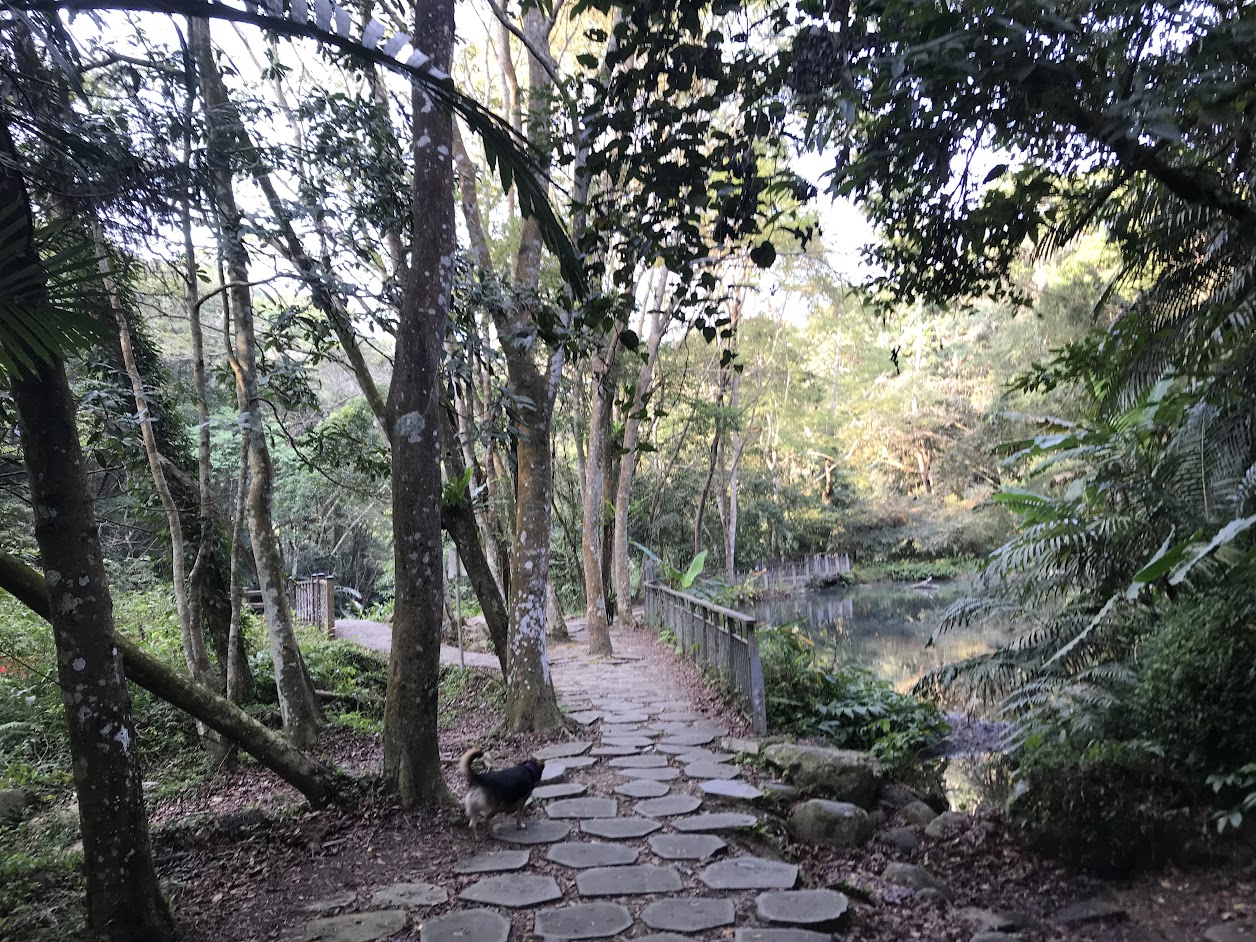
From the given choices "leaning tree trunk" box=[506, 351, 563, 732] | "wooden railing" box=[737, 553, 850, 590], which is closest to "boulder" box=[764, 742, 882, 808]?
"leaning tree trunk" box=[506, 351, 563, 732]

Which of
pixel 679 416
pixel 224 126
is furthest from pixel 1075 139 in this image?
pixel 679 416

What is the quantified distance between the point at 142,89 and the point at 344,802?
4.41m

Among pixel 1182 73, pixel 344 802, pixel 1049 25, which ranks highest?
pixel 1049 25

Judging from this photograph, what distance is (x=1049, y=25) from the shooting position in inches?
110

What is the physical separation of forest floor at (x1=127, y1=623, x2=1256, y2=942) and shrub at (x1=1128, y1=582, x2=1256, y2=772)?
0.64 m

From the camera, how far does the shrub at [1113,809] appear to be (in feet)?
14.9

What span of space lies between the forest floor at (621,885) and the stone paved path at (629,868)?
0.02m

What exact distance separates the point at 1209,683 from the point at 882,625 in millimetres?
14576

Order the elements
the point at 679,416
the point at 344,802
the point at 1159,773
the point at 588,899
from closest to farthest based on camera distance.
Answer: the point at 588,899 → the point at 344,802 → the point at 1159,773 → the point at 679,416

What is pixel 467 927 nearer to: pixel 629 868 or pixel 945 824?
pixel 629 868

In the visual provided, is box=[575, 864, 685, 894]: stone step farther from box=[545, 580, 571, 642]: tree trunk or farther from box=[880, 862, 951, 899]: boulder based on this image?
box=[545, 580, 571, 642]: tree trunk

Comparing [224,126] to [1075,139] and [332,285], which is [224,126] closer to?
[332,285]

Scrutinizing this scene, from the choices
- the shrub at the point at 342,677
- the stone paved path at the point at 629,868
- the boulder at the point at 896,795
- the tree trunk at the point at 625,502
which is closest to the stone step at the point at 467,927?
the stone paved path at the point at 629,868

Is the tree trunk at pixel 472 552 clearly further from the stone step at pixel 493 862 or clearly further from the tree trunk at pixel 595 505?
the tree trunk at pixel 595 505
